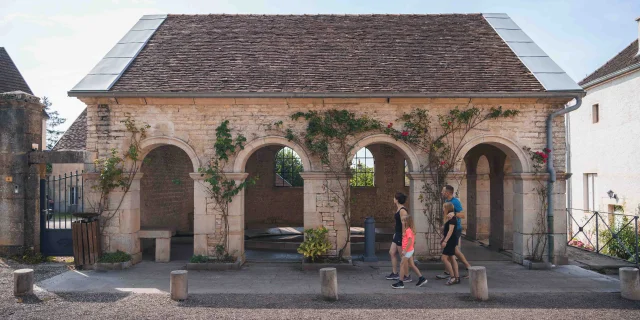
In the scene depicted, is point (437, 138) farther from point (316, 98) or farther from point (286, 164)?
point (286, 164)

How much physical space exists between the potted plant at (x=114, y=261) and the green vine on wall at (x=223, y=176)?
193cm

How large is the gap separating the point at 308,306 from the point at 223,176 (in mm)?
3563

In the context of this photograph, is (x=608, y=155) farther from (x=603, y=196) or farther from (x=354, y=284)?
(x=354, y=284)

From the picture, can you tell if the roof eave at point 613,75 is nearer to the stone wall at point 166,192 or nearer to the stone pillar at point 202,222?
the stone pillar at point 202,222

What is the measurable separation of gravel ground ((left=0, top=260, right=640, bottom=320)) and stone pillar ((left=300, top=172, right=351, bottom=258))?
219 centimetres

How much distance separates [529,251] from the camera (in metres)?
8.67

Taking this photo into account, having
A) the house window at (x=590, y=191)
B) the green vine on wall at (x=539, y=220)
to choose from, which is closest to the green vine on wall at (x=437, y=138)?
the green vine on wall at (x=539, y=220)

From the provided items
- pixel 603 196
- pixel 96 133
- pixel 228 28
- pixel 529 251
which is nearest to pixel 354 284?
pixel 529 251

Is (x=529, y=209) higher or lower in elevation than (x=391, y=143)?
lower

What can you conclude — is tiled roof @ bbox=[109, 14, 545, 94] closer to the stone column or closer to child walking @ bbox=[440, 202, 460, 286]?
the stone column

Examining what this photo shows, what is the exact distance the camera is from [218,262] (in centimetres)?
848

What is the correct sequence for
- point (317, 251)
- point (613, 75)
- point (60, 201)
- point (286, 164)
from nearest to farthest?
point (317, 251)
point (60, 201)
point (613, 75)
point (286, 164)

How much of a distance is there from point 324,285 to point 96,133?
5.78 metres

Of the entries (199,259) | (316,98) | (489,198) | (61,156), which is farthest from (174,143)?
(489,198)
